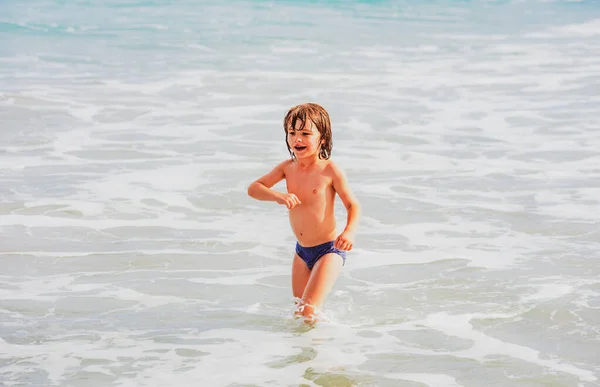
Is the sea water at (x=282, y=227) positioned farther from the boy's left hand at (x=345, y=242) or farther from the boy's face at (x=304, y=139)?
the boy's face at (x=304, y=139)

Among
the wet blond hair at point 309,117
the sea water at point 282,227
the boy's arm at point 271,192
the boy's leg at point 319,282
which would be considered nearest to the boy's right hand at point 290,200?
the boy's arm at point 271,192

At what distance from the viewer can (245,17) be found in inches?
1016

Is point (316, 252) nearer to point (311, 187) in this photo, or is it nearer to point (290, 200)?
point (311, 187)

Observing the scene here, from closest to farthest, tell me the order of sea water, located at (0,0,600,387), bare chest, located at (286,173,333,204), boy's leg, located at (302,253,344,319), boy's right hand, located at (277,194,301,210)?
sea water, located at (0,0,600,387)
boy's right hand, located at (277,194,301,210)
boy's leg, located at (302,253,344,319)
bare chest, located at (286,173,333,204)

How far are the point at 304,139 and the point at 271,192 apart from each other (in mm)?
307

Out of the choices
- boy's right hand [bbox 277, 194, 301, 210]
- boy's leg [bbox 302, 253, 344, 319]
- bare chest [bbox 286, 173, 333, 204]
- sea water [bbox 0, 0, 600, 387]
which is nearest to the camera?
sea water [bbox 0, 0, 600, 387]

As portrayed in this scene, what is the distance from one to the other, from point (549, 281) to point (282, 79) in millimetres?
9546

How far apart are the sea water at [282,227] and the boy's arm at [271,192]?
603 mm

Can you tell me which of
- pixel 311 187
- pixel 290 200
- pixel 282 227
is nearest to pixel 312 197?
pixel 311 187

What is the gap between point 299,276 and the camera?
5.11 meters

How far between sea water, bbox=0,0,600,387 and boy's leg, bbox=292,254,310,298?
13 centimetres

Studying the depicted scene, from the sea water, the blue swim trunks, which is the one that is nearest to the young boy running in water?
the blue swim trunks

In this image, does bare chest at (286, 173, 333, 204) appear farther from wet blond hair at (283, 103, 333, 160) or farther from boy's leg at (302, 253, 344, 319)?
boy's leg at (302, 253, 344, 319)

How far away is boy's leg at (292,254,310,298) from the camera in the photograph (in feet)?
16.7
